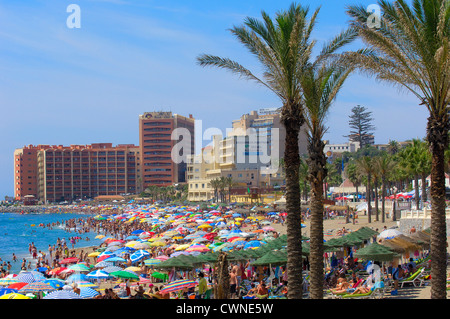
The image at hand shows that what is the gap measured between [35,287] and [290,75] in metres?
12.2

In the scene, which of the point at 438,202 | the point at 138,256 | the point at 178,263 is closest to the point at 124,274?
the point at 178,263

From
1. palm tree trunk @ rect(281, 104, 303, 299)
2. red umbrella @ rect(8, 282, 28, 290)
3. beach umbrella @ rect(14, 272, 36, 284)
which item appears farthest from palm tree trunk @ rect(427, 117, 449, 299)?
beach umbrella @ rect(14, 272, 36, 284)

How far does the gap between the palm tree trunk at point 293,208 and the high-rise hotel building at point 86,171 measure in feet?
482

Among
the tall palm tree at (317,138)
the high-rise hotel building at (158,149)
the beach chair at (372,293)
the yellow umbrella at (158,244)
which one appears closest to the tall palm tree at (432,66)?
the tall palm tree at (317,138)

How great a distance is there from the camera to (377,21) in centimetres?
1175

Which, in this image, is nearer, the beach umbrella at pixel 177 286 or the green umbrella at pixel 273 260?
the beach umbrella at pixel 177 286

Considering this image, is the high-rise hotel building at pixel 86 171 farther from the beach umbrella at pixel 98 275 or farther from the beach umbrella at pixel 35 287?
the beach umbrella at pixel 35 287

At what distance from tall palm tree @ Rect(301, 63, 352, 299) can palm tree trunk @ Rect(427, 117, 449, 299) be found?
2497 millimetres

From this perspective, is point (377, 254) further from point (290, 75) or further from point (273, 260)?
point (290, 75)

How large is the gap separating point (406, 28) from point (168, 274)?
14.5m

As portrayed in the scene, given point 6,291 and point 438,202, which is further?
point 6,291

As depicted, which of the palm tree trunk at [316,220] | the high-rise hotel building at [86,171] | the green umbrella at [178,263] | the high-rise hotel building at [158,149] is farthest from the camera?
the high-rise hotel building at [86,171]

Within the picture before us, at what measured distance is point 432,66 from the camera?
1086 centimetres

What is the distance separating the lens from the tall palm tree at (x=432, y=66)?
10.8m
